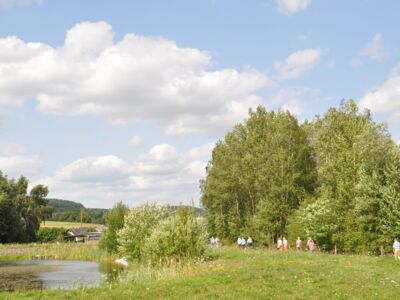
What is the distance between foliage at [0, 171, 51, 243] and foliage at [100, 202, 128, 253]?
35.7 m

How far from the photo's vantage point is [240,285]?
76.2 ft

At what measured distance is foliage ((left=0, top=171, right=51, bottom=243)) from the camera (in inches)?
3816

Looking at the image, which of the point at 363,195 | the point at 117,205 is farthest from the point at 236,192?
the point at 363,195

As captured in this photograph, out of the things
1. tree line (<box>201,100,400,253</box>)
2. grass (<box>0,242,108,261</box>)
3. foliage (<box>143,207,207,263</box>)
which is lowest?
grass (<box>0,242,108,261</box>)

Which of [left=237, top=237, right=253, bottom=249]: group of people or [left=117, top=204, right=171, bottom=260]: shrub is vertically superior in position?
[left=117, top=204, right=171, bottom=260]: shrub

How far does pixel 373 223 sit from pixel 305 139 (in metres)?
25.2

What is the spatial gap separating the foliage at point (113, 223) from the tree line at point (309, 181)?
1660 cm

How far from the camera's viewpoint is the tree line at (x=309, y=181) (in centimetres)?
4778

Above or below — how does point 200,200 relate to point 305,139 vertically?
below

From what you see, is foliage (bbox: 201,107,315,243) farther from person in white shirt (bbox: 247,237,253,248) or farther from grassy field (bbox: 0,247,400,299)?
grassy field (bbox: 0,247,400,299)

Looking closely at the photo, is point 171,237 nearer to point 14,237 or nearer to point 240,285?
point 240,285

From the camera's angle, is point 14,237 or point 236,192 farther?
point 14,237

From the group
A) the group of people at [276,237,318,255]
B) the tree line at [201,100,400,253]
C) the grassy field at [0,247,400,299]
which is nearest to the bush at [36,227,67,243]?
the tree line at [201,100,400,253]

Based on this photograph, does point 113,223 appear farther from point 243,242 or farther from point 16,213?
point 16,213
